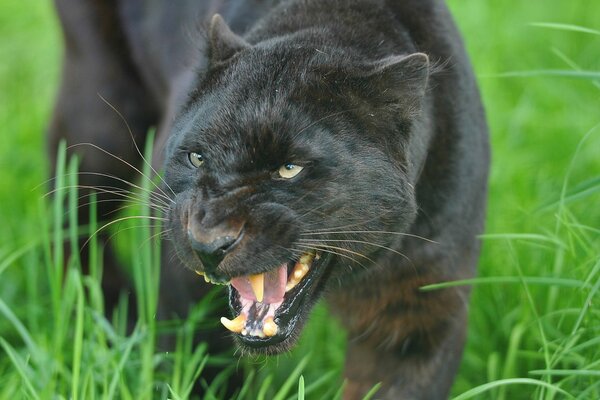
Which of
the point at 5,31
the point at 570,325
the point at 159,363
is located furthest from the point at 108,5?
the point at 5,31

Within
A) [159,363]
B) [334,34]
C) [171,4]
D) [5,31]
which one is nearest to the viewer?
[334,34]

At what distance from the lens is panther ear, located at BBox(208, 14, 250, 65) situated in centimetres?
245

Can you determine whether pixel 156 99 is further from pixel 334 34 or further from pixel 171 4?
pixel 334 34

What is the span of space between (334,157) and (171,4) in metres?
1.38

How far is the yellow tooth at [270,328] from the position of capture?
2275 mm

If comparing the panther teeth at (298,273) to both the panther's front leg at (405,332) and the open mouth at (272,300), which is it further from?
the panther's front leg at (405,332)

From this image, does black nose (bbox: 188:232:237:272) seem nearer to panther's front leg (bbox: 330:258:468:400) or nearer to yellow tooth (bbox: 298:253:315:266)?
yellow tooth (bbox: 298:253:315:266)

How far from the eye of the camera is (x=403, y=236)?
2.53 m

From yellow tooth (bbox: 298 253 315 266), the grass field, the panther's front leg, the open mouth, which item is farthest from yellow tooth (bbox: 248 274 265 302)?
the panther's front leg

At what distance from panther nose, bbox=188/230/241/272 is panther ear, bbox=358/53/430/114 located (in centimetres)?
49

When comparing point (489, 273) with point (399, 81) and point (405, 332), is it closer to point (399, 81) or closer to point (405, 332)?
point (405, 332)

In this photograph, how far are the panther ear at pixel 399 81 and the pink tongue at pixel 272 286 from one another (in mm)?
459

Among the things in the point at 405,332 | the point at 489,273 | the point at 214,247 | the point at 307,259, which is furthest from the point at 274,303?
the point at 489,273

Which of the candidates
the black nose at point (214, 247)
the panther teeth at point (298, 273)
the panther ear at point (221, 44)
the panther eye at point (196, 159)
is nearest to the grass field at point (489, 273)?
the panther teeth at point (298, 273)
